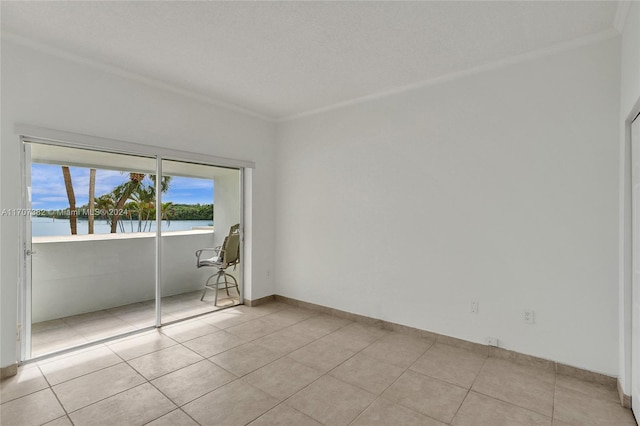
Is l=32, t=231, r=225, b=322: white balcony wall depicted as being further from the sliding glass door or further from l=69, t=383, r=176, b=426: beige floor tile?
l=69, t=383, r=176, b=426: beige floor tile

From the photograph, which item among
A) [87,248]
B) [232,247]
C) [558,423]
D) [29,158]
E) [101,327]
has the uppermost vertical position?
[29,158]

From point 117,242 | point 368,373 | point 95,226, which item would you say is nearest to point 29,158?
point 95,226

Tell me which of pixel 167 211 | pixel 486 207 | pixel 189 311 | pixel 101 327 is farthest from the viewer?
pixel 189 311

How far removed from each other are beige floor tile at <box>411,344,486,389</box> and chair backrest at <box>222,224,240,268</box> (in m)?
2.85

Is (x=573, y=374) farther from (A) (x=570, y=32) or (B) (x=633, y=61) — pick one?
(A) (x=570, y=32)

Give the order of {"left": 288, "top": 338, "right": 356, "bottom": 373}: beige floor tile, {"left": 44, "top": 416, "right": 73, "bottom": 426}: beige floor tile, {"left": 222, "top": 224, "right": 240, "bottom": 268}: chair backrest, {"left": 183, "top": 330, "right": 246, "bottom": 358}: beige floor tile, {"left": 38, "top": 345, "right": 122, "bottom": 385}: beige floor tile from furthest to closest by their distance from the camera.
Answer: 1. {"left": 222, "top": 224, "right": 240, "bottom": 268}: chair backrest
2. {"left": 183, "top": 330, "right": 246, "bottom": 358}: beige floor tile
3. {"left": 288, "top": 338, "right": 356, "bottom": 373}: beige floor tile
4. {"left": 38, "top": 345, "right": 122, "bottom": 385}: beige floor tile
5. {"left": 44, "top": 416, "right": 73, "bottom": 426}: beige floor tile

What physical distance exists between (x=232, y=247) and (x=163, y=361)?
1922mm

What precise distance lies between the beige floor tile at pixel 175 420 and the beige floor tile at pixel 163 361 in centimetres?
60

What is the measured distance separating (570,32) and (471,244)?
6.33 feet

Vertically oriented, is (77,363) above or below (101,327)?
below

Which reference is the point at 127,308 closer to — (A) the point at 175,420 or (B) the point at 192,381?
(B) the point at 192,381

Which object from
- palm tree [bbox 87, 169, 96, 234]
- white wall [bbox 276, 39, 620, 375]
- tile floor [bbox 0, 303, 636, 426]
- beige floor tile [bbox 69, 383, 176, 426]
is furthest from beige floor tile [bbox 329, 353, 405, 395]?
palm tree [bbox 87, 169, 96, 234]

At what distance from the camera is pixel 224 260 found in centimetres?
452

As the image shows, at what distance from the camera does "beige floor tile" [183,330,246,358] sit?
10.2 ft
